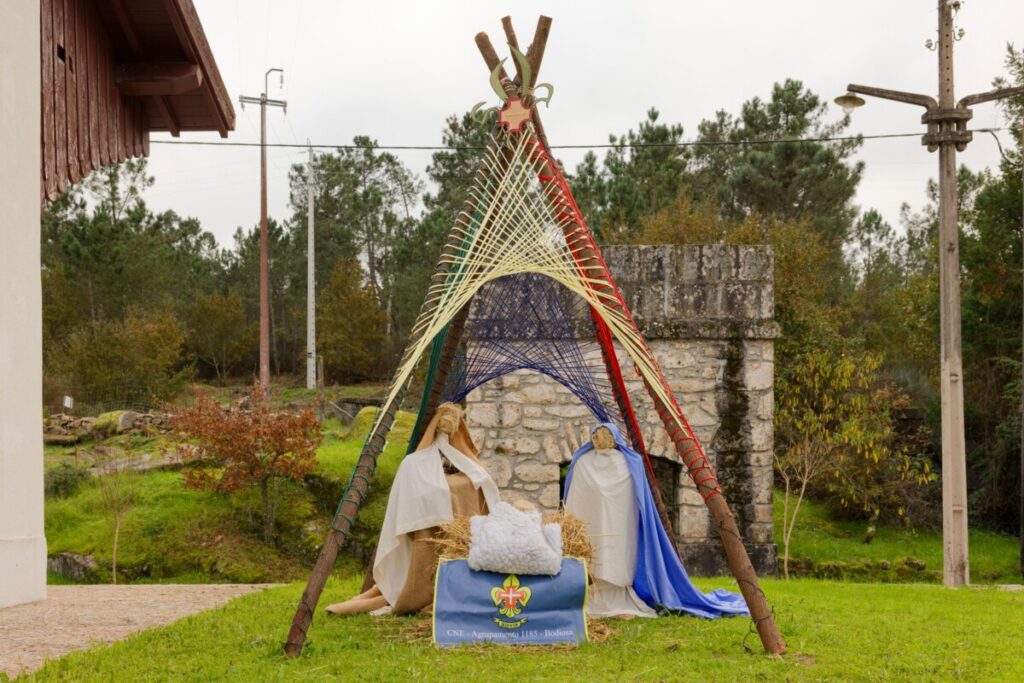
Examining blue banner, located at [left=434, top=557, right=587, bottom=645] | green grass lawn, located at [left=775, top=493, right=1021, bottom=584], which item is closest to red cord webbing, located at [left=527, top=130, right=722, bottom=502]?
blue banner, located at [left=434, top=557, right=587, bottom=645]

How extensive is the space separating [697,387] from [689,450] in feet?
17.6

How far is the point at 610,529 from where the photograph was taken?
23.1 ft

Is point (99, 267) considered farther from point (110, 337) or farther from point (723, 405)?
point (723, 405)

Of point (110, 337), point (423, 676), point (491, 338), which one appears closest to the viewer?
point (423, 676)

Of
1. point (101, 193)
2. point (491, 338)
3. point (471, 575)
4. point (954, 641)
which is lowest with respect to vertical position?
point (954, 641)

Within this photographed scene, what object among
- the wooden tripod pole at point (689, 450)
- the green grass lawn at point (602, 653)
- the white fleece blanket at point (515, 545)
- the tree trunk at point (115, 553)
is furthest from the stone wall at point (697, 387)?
the white fleece blanket at point (515, 545)

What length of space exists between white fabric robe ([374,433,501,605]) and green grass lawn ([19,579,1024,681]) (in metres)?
0.30

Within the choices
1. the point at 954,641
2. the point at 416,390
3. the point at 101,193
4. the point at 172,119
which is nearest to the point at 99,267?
the point at 101,193

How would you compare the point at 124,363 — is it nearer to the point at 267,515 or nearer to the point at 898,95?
the point at 267,515

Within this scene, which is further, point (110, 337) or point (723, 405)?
point (110, 337)

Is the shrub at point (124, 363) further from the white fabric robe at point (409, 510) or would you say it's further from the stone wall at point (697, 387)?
the white fabric robe at point (409, 510)

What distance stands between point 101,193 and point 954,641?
2448 cm

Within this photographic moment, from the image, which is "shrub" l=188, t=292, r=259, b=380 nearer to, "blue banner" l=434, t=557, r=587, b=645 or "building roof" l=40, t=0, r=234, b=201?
"building roof" l=40, t=0, r=234, b=201

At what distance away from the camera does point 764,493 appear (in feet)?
37.0
